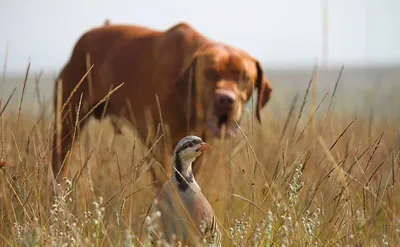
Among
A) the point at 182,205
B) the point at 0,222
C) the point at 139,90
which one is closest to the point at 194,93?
the point at 139,90

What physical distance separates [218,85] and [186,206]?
2624 mm

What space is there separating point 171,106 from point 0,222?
2.45 meters

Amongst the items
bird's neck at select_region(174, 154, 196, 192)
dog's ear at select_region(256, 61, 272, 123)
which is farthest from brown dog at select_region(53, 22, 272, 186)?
bird's neck at select_region(174, 154, 196, 192)

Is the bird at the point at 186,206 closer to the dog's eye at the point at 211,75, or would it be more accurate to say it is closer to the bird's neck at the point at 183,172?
the bird's neck at the point at 183,172

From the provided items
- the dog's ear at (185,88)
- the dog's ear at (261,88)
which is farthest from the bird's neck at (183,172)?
the dog's ear at (261,88)

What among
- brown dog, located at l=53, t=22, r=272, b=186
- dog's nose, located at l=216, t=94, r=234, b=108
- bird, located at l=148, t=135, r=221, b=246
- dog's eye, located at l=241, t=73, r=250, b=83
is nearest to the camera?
bird, located at l=148, t=135, r=221, b=246

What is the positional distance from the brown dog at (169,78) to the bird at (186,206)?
1933mm

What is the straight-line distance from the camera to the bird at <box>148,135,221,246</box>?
8.71 feet

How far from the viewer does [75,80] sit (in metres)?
6.37

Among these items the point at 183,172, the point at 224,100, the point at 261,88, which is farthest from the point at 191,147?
the point at 261,88

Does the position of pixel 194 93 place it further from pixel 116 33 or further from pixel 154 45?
pixel 116 33

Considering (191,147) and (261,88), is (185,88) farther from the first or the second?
(191,147)

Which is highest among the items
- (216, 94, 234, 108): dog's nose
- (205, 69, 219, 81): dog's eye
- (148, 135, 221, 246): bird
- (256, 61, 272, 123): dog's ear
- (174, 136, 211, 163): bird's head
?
(174, 136, 211, 163): bird's head

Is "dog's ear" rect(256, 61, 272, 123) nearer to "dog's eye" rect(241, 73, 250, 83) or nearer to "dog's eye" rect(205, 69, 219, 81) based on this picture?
"dog's eye" rect(241, 73, 250, 83)
